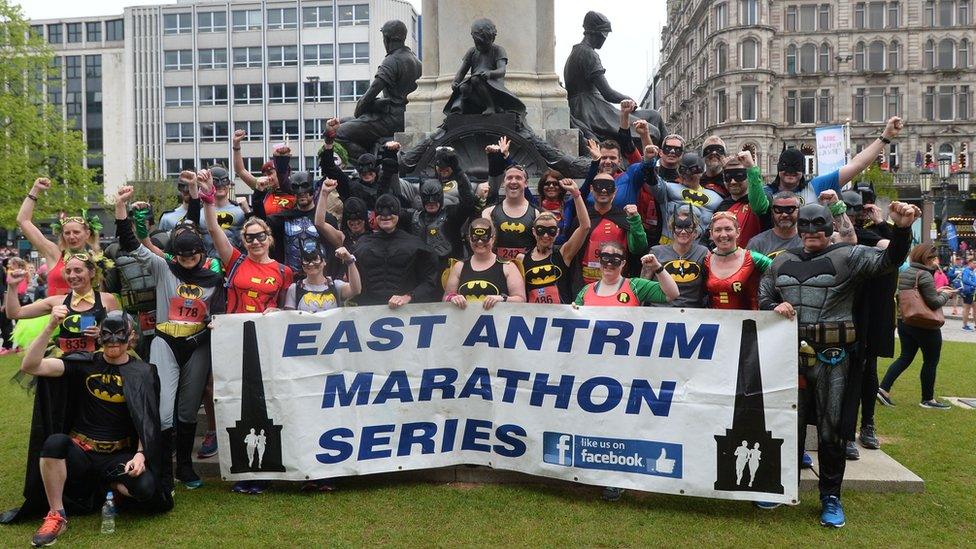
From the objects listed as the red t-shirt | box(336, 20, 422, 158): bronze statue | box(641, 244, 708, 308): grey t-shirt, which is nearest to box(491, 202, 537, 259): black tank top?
box(641, 244, 708, 308): grey t-shirt

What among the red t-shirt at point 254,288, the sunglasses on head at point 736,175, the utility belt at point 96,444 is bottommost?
the utility belt at point 96,444

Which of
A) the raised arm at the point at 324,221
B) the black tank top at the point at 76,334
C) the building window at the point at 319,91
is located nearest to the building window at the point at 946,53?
the building window at the point at 319,91

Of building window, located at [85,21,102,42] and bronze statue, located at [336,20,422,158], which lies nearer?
bronze statue, located at [336,20,422,158]

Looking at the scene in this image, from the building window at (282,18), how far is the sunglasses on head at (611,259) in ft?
257

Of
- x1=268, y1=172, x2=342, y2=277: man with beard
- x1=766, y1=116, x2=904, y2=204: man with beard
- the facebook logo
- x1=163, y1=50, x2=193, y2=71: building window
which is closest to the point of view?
the facebook logo

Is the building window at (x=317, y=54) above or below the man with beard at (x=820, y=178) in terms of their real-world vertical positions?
above

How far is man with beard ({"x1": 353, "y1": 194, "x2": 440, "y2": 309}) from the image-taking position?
699cm

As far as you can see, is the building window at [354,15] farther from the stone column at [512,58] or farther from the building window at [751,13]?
the stone column at [512,58]

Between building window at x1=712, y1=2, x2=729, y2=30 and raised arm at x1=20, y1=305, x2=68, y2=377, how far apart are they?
84101mm

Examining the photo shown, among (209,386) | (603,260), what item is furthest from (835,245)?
(209,386)

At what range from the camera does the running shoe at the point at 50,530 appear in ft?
18.2

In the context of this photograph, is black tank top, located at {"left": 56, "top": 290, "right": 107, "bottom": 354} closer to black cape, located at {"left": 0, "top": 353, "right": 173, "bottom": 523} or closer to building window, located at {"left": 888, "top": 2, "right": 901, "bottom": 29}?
black cape, located at {"left": 0, "top": 353, "right": 173, "bottom": 523}

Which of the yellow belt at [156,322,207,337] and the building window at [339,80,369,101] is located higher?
the building window at [339,80,369,101]

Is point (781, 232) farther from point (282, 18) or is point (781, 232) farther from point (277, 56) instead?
point (282, 18)
